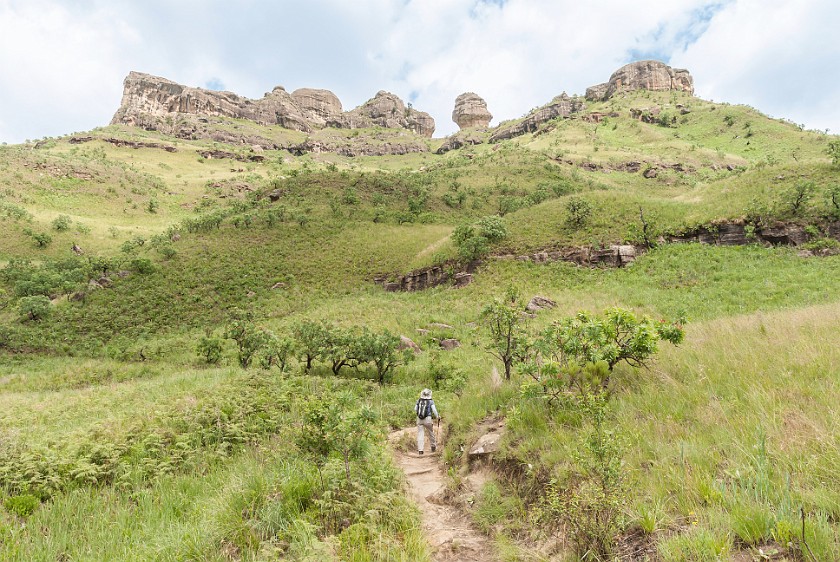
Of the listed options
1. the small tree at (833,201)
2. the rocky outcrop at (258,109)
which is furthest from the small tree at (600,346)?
the rocky outcrop at (258,109)

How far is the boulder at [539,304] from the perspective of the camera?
20766mm

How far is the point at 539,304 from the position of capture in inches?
833

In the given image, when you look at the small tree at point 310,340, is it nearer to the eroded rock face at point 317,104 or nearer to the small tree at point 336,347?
the small tree at point 336,347

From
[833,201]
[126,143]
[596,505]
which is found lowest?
[596,505]

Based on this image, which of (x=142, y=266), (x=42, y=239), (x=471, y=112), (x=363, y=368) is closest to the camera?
(x=363, y=368)

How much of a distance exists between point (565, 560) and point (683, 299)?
19634 mm

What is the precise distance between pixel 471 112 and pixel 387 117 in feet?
128

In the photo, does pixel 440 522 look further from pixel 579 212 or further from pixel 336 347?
pixel 579 212

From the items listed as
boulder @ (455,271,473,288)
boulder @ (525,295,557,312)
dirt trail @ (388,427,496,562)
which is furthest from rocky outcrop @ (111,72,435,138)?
dirt trail @ (388,427,496,562)

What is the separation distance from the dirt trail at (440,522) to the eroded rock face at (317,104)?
175176mm

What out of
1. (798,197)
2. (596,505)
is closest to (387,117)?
(798,197)


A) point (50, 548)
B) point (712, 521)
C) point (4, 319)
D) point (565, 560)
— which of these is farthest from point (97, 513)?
point (4, 319)

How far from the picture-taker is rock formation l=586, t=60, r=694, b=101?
116812 mm

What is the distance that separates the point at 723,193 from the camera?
95.2 ft
